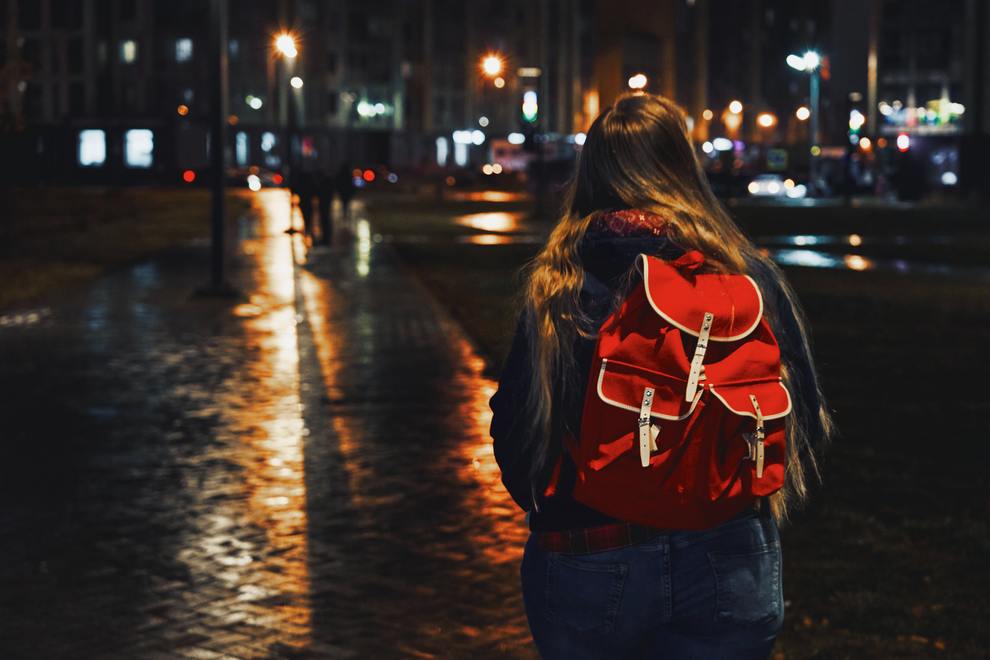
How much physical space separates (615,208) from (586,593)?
2.28ft

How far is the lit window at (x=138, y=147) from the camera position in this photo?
98.8 m

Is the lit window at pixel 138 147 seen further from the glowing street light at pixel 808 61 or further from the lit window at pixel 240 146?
the glowing street light at pixel 808 61

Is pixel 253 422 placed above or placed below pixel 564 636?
below

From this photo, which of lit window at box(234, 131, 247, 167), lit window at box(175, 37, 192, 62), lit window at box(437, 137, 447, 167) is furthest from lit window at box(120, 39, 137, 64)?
lit window at box(437, 137, 447, 167)

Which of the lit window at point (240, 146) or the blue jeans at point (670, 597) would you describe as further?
the lit window at point (240, 146)

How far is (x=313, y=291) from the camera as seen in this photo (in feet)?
76.0

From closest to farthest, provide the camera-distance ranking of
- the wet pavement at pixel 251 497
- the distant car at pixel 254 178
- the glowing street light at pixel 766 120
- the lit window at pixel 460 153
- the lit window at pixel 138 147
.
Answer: the wet pavement at pixel 251 497, the distant car at pixel 254 178, the lit window at pixel 138 147, the lit window at pixel 460 153, the glowing street light at pixel 766 120

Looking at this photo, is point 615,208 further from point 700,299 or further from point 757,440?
point 757,440

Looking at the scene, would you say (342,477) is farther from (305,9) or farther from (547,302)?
(305,9)

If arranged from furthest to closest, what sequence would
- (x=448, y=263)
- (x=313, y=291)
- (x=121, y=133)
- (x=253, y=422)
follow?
(x=121, y=133)
(x=448, y=263)
(x=313, y=291)
(x=253, y=422)

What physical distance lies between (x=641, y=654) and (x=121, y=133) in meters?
99.0

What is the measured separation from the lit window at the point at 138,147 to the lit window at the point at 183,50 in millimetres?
5596

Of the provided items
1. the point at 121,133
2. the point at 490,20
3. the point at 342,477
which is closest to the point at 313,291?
the point at 342,477

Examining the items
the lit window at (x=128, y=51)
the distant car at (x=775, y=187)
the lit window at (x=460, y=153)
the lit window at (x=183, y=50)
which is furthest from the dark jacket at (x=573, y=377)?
the lit window at (x=460, y=153)
